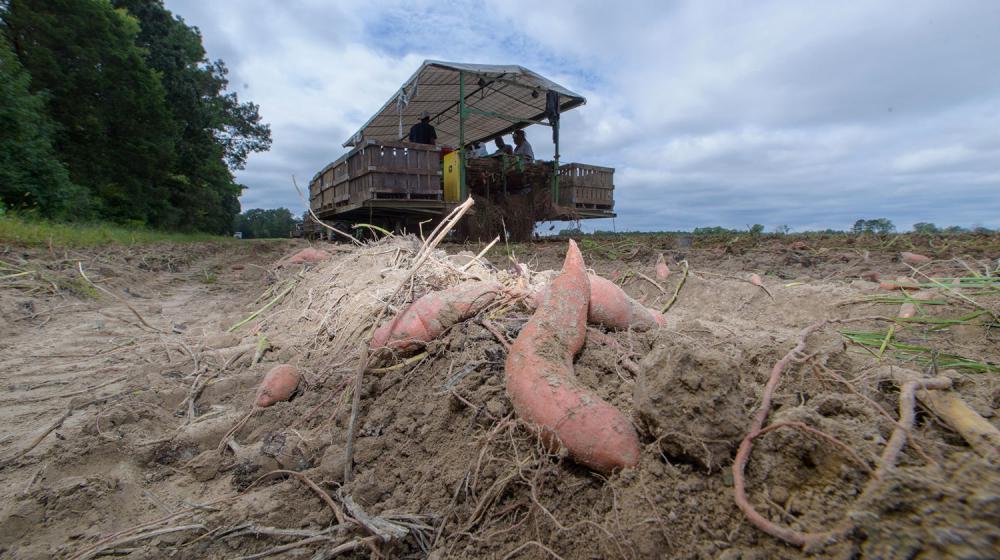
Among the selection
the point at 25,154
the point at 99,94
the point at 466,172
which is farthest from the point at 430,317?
the point at 99,94

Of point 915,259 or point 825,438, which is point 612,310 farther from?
point 915,259

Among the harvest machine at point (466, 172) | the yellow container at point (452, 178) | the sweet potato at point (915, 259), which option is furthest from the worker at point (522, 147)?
the sweet potato at point (915, 259)

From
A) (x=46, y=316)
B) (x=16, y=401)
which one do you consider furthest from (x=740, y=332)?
(x=46, y=316)

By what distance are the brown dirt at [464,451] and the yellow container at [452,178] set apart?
5101mm

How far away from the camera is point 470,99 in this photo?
10.0 m

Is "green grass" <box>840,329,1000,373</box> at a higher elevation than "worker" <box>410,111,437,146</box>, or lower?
lower

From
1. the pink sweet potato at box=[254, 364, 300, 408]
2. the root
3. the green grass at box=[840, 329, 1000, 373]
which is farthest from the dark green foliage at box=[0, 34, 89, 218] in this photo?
the green grass at box=[840, 329, 1000, 373]

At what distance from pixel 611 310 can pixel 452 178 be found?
669cm

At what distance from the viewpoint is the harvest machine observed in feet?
24.3

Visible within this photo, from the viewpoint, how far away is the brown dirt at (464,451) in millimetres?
932

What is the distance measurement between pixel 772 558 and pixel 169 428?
2.39 m

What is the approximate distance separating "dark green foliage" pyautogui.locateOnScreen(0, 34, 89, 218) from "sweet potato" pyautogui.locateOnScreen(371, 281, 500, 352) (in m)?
12.3

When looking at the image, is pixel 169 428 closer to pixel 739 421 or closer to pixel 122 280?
pixel 739 421

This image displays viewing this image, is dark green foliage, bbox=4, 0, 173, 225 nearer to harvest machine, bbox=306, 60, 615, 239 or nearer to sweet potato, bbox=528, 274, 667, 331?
harvest machine, bbox=306, 60, 615, 239
